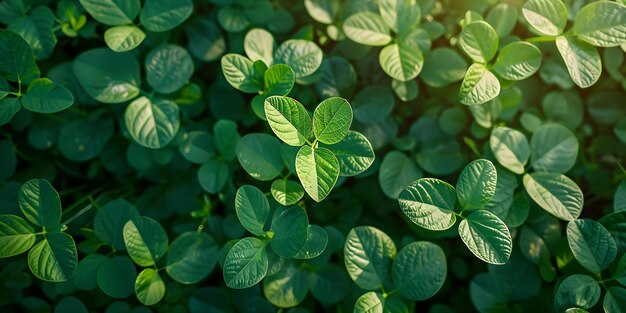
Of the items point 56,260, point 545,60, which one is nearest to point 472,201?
point 545,60

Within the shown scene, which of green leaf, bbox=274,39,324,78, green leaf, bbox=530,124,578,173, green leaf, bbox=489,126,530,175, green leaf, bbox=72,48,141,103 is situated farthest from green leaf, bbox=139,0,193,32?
green leaf, bbox=530,124,578,173

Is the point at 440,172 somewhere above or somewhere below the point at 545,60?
below

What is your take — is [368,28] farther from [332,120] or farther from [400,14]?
[332,120]

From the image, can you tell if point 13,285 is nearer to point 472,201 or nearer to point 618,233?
point 472,201

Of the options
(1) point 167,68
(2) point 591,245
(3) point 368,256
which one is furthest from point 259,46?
(2) point 591,245

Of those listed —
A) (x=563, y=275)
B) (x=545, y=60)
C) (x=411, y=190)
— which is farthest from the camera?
(x=545, y=60)

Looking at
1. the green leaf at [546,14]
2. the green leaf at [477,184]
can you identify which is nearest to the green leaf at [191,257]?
the green leaf at [477,184]

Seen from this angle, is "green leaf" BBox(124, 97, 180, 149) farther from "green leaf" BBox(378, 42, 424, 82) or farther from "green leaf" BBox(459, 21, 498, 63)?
"green leaf" BBox(459, 21, 498, 63)
